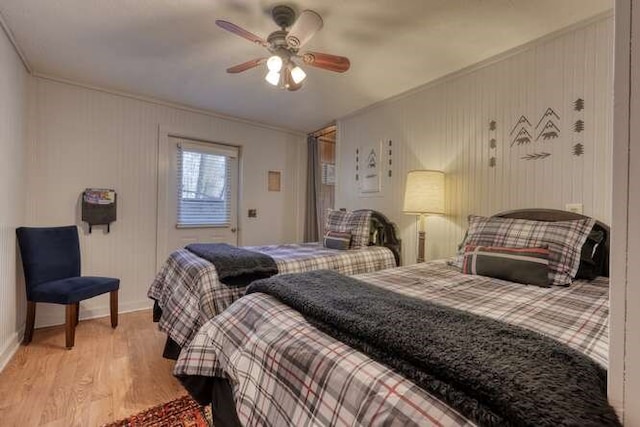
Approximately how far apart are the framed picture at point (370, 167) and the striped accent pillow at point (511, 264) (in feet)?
5.61

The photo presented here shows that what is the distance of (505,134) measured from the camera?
7.68 ft

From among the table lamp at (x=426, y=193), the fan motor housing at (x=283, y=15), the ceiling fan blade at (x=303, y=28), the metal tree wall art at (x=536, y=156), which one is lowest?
the table lamp at (x=426, y=193)

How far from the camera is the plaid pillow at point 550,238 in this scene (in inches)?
63.9

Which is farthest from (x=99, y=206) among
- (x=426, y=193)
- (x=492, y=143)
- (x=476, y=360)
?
(x=492, y=143)

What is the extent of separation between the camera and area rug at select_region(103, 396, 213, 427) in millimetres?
1555

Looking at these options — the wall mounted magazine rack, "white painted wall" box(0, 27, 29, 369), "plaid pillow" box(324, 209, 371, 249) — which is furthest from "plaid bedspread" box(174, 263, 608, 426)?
the wall mounted magazine rack

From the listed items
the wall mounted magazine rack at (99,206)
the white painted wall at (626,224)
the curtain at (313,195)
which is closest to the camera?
the white painted wall at (626,224)

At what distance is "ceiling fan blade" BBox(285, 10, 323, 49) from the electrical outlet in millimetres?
1978

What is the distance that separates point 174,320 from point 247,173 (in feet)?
8.06

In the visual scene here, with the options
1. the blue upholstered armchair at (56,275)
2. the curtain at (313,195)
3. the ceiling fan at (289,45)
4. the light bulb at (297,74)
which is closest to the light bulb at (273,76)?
the ceiling fan at (289,45)

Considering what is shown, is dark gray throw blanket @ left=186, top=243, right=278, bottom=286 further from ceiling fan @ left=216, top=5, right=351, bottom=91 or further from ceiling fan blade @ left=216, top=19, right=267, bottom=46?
ceiling fan blade @ left=216, top=19, right=267, bottom=46

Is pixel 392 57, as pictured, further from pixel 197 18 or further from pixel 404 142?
pixel 197 18

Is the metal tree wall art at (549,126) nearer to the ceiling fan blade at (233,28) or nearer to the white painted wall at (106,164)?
the ceiling fan blade at (233,28)

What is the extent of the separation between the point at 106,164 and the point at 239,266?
2.22 m
